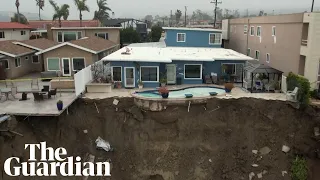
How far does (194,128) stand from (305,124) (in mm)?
8432

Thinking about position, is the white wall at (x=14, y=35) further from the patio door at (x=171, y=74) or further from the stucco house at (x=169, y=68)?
the patio door at (x=171, y=74)

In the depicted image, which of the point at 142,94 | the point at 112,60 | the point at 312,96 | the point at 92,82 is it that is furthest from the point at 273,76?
the point at 92,82

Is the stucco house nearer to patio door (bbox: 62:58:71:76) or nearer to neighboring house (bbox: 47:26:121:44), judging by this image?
patio door (bbox: 62:58:71:76)

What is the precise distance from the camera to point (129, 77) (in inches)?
1102

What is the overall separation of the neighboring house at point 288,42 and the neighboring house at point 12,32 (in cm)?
3118

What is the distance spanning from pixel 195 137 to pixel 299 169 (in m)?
7.97

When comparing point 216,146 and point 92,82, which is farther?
point 92,82

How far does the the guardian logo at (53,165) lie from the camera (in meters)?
21.8

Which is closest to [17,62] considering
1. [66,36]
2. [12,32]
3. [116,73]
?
[116,73]

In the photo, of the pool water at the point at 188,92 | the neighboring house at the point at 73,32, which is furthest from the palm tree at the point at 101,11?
the pool water at the point at 188,92

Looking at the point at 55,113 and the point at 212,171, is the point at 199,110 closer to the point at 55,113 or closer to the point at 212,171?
the point at 212,171

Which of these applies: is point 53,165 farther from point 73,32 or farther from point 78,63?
point 73,32

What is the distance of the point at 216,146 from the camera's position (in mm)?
24172

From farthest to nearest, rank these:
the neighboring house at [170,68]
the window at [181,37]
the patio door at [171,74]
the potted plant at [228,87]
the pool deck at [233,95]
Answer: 1. the window at [181,37]
2. the patio door at [171,74]
3. the neighboring house at [170,68]
4. the potted plant at [228,87]
5. the pool deck at [233,95]
